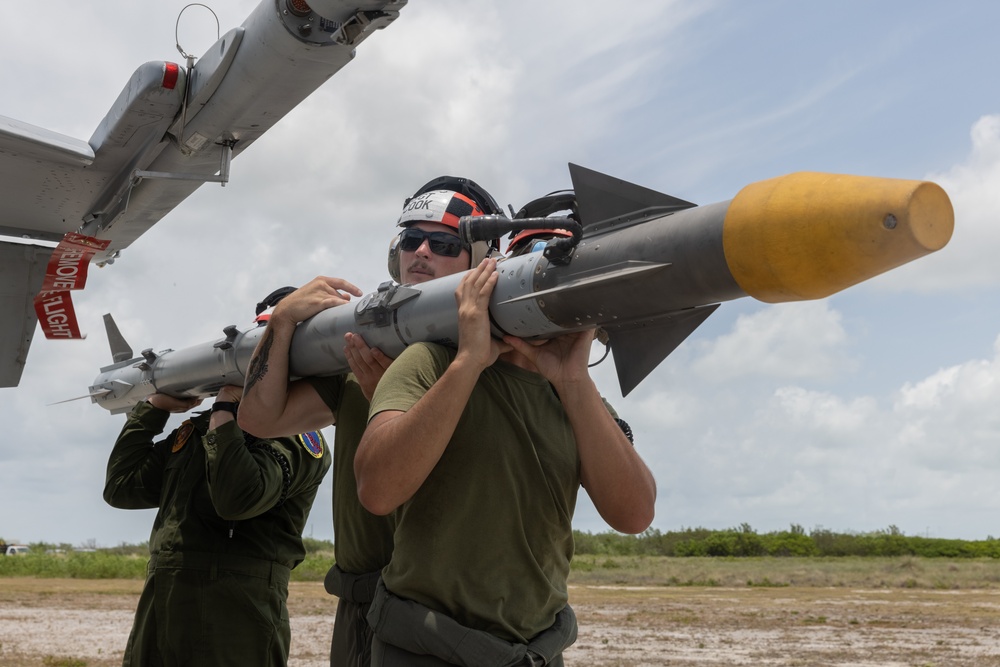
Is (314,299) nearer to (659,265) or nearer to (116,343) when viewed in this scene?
(659,265)

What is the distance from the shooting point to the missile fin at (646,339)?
2877 millimetres

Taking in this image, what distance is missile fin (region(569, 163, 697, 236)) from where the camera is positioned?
9.14ft

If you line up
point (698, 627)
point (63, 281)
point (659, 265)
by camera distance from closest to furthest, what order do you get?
point (659, 265) → point (63, 281) → point (698, 627)

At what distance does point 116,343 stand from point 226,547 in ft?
7.36

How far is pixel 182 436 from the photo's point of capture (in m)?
5.28

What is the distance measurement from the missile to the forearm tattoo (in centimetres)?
11

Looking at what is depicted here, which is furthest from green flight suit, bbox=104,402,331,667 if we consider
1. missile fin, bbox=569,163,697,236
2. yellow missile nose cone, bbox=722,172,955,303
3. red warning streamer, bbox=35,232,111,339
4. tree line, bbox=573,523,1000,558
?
tree line, bbox=573,523,1000,558

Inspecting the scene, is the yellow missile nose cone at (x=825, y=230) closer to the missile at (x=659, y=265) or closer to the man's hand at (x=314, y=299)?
the missile at (x=659, y=265)

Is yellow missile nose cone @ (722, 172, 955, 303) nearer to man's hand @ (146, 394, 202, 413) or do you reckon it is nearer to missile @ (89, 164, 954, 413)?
missile @ (89, 164, 954, 413)

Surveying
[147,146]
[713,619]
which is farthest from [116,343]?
[713,619]

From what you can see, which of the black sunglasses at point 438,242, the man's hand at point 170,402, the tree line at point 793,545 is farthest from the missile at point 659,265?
the tree line at point 793,545

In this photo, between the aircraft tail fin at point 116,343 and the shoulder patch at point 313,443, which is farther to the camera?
the aircraft tail fin at point 116,343

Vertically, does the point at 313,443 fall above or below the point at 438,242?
below

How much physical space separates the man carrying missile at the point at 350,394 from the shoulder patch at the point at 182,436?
63.6 inches
